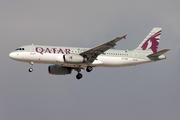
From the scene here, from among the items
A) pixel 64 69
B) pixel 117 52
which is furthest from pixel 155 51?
pixel 64 69

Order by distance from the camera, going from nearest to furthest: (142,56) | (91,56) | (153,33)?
(91,56) → (142,56) → (153,33)

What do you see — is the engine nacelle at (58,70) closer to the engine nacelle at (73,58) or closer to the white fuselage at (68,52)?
the white fuselage at (68,52)

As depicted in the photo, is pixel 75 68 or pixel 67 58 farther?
pixel 75 68

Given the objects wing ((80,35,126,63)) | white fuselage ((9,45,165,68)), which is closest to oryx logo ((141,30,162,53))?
white fuselage ((9,45,165,68))

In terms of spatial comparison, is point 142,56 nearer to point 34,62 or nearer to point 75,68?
point 75,68

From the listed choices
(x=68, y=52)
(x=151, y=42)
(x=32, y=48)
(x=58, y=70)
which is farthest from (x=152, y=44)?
(x=32, y=48)

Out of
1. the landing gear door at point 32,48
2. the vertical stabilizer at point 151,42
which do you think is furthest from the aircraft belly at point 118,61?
the landing gear door at point 32,48

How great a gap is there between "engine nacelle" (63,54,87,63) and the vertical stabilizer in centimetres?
1144

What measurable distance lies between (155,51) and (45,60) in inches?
772

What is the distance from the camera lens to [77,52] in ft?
187

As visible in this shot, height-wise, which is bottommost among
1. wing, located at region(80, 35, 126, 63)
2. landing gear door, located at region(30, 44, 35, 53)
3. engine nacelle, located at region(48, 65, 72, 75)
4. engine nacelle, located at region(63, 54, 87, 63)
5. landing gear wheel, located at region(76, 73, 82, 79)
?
landing gear wheel, located at region(76, 73, 82, 79)

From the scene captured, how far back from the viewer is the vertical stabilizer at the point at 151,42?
→ 62.8 metres

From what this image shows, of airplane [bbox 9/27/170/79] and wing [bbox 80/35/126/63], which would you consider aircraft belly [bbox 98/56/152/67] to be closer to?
airplane [bbox 9/27/170/79]

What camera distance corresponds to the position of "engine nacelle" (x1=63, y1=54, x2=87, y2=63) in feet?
180
